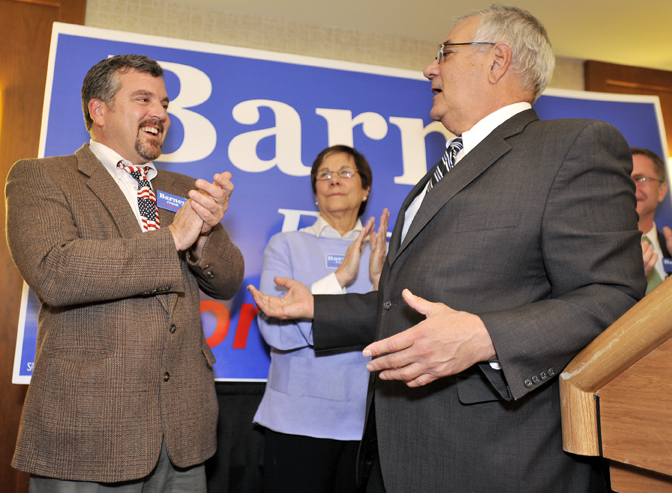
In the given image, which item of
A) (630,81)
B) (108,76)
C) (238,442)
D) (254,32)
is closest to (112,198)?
(108,76)

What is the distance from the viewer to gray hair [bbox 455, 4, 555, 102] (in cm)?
155

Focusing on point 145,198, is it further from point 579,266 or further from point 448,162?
point 579,266

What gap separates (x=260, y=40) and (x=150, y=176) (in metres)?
2.13

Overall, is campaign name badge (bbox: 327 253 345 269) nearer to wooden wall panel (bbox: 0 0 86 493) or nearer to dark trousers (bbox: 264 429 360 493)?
dark trousers (bbox: 264 429 360 493)

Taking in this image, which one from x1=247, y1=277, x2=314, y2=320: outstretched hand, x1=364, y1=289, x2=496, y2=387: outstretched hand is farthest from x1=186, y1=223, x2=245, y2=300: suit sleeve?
x1=364, y1=289, x2=496, y2=387: outstretched hand

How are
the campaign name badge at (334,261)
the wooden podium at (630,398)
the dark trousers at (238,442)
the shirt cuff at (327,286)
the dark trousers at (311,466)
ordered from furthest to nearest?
the dark trousers at (238,442) < the campaign name badge at (334,261) < the shirt cuff at (327,286) < the dark trousers at (311,466) < the wooden podium at (630,398)

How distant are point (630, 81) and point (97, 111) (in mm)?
4224

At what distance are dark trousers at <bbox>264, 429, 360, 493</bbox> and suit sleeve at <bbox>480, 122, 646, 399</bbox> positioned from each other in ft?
4.27

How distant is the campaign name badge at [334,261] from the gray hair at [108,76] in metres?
1.15

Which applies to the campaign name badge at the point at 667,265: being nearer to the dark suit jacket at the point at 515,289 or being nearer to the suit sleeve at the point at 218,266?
the dark suit jacket at the point at 515,289

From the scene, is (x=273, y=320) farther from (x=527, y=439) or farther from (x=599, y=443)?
(x=599, y=443)

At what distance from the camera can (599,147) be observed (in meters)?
1.18

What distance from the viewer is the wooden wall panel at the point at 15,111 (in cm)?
280

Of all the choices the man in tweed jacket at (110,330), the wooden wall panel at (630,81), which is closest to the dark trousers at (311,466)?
the man in tweed jacket at (110,330)
